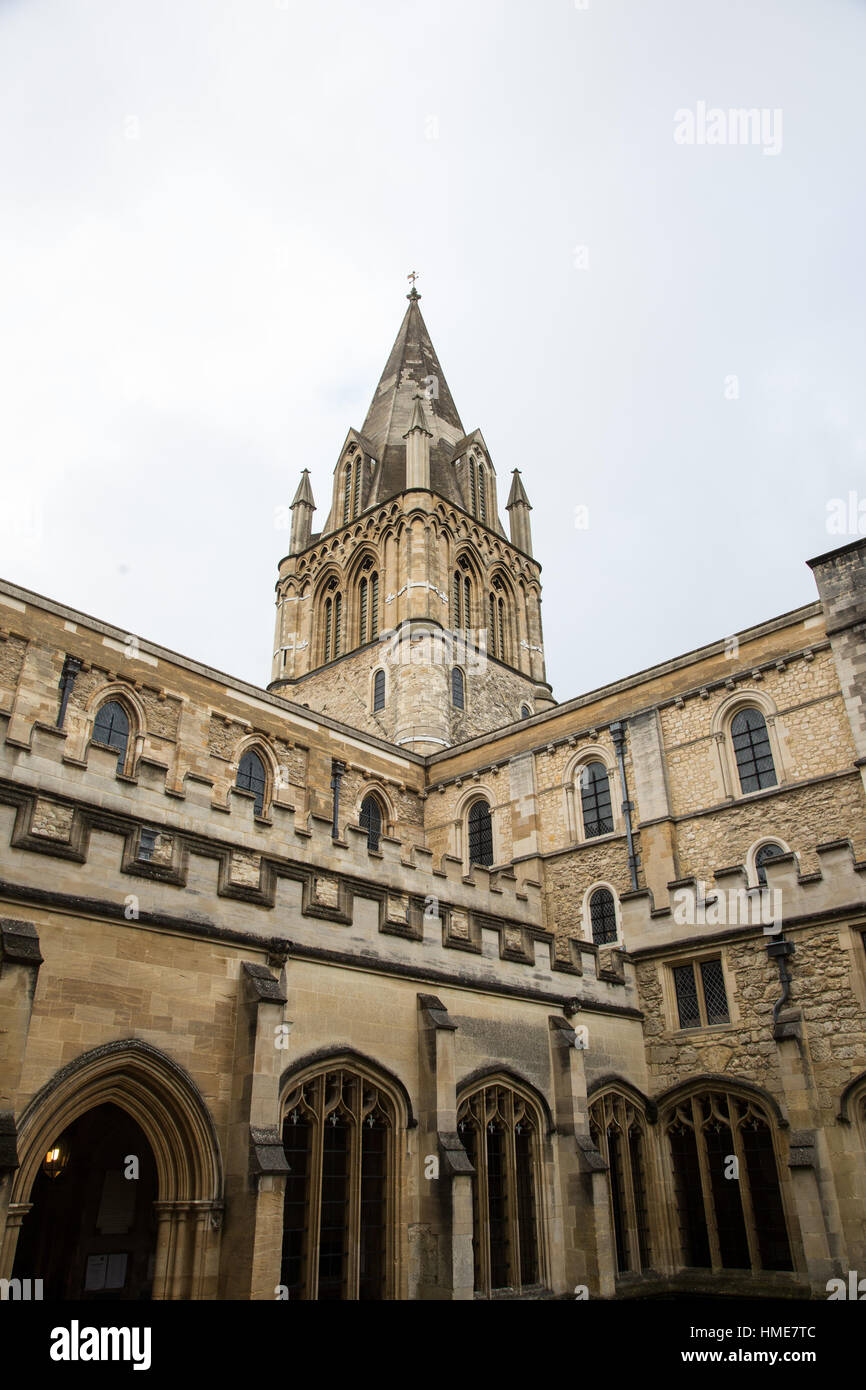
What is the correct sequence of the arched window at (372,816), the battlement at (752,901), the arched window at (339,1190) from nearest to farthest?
the arched window at (339,1190), the battlement at (752,901), the arched window at (372,816)

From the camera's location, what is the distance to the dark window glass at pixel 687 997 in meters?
16.2

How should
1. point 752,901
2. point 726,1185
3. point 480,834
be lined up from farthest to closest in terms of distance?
point 480,834 < point 752,901 < point 726,1185

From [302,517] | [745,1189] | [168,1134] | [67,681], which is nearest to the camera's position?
[168,1134]

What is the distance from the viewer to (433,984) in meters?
12.6

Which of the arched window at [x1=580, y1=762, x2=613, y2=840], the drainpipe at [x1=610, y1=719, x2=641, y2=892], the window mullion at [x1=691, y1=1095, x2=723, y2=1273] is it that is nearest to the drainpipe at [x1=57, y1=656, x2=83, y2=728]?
the arched window at [x1=580, y1=762, x2=613, y2=840]

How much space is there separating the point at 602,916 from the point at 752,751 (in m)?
4.93

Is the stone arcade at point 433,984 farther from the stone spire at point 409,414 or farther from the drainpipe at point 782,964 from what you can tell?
the stone spire at point 409,414

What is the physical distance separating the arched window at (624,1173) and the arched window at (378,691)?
19.6 meters

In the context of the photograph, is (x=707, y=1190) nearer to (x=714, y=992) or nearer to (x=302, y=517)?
(x=714, y=992)

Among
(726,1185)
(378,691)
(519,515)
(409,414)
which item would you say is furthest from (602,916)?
(409,414)

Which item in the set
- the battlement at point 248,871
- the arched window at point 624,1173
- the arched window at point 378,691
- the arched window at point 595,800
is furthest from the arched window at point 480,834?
the arched window at point 624,1173

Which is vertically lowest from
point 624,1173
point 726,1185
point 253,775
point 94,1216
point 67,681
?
point 94,1216
